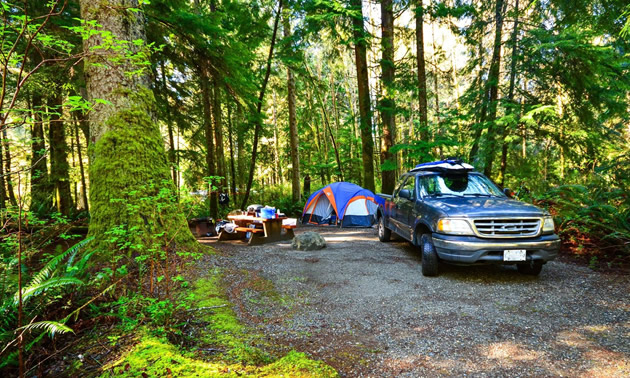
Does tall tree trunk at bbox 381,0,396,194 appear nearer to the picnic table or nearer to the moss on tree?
the picnic table

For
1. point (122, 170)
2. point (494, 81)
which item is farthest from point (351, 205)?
point (122, 170)

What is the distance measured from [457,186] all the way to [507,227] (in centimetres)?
162

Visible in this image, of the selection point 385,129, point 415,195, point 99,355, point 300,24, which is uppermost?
point 300,24

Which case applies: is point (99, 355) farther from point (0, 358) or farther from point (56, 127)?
point (56, 127)

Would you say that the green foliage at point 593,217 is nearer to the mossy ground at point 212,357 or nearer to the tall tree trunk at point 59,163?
the mossy ground at point 212,357

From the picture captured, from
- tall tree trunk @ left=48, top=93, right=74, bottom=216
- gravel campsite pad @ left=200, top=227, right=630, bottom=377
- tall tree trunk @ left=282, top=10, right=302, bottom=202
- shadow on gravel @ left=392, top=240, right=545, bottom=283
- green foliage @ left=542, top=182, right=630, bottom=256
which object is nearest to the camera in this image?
gravel campsite pad @ left=200, top=227, right=630, bottom=377

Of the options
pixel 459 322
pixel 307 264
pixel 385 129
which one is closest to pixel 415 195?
pixel 307 264

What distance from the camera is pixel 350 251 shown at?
739 cm

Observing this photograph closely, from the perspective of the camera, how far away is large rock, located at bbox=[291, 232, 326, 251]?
25.2 ft

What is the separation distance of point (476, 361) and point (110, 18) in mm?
6868

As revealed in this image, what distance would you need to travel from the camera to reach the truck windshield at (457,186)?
19.7 feet

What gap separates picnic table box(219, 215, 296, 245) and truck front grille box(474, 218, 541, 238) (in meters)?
5.54

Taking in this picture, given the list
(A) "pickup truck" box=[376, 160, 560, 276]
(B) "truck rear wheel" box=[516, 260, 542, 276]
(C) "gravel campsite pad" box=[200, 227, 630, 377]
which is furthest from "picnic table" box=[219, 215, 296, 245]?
(B) "truck rear wheel" box=[516, 260, 542, 276]

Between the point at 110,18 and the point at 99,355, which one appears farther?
the point at 110,18
